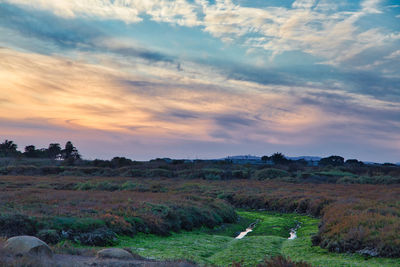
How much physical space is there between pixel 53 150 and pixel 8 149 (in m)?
22.3

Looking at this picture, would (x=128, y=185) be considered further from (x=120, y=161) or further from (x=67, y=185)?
(x=120, y=161)

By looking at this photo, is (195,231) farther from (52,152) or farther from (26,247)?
(52,152)

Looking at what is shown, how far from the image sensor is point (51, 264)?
1094 centimetres

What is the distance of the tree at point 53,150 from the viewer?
19425cm

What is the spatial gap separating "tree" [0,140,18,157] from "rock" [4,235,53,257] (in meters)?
181

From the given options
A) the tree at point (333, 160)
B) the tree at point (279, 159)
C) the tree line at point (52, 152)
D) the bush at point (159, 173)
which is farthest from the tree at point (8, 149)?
the tree at point (333, 160)

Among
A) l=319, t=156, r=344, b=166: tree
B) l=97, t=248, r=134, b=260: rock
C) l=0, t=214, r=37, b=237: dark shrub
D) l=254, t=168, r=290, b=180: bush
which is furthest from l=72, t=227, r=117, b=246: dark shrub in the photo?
l=319, t=156, r=344, b=166: tree

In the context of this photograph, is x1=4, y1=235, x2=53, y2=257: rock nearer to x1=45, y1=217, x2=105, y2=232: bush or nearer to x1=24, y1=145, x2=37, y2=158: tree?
x1=45, y1=217, x2=105, y2=232: bush

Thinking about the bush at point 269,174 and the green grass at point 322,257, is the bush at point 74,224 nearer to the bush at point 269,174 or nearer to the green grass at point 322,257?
the green grass at point 322,257

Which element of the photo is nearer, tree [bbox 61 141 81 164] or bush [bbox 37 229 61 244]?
bush [bbox 37 229 61 244]

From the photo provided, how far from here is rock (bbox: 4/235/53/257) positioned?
12.9 metres

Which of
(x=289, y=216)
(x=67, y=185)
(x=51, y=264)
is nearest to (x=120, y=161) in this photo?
(x=67, y=185)

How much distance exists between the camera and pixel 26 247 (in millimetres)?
13062

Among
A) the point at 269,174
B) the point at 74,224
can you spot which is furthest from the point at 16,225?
the point at 269,174
